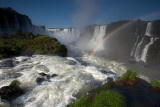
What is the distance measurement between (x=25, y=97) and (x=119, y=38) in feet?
104

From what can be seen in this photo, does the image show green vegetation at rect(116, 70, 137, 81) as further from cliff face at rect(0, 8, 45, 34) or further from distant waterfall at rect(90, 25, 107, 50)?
cliff face at rect(0, 8, 45, 34)

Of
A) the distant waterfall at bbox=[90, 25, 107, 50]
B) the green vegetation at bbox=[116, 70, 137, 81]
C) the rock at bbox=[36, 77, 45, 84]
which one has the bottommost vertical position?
the rock at bbox=[36, 77, 45, 84]

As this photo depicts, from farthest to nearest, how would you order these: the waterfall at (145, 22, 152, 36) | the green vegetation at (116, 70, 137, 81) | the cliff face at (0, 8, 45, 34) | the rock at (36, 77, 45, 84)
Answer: the cliff face at (0, 8, 45, 34), the waterfall at (145, 22, 152, 36), the rock at (36, 77, 45, 84), the green vegetation at (116, 70, 137, 81)

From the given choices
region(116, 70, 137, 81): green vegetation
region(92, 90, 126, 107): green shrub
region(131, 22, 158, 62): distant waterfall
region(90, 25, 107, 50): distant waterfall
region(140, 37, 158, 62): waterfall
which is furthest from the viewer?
region(90, 25, 107, 50): distant waterfall

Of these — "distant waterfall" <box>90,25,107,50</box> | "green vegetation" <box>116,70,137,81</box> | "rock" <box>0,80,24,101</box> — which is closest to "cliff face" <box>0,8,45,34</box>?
"distant waterfall" <box>90,25,107,50</box>

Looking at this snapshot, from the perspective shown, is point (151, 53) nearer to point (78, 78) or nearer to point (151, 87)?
point (151, 87)

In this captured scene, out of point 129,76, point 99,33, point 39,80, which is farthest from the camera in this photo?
point 99,33

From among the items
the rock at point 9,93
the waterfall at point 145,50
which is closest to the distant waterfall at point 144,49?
the waterfall at point 145,50

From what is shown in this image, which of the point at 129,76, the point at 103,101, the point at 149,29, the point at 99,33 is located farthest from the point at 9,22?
the point at 103,101

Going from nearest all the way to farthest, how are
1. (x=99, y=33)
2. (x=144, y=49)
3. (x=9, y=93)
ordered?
(x=9, y=93)
(x=144, y=49)
(x=99, y=33)

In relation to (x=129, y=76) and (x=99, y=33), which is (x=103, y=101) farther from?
(x=99, y=33)

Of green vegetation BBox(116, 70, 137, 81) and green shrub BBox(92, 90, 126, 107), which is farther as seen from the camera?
green vegetation BBox(116, 70, 137, 81)

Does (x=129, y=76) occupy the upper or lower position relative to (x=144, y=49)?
lower

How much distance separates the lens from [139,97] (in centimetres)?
568
